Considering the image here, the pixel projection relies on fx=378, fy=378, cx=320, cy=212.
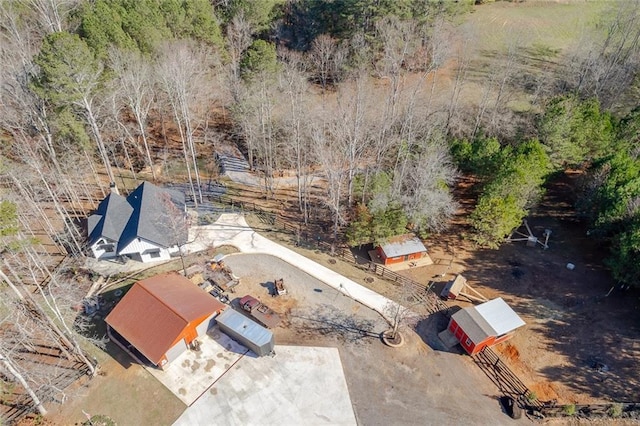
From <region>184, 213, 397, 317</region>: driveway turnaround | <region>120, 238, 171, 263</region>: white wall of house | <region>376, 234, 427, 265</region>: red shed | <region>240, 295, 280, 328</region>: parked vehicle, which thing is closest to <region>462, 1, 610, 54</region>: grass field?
<region>376, 234, 427, 265</region>: red shed

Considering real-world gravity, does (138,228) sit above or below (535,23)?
below

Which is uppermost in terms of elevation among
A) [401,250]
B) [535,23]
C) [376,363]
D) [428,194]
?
[535,23]

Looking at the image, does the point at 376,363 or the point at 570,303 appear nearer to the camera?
the point at 376,363

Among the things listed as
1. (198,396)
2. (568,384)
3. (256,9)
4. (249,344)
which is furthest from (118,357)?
(256,9)

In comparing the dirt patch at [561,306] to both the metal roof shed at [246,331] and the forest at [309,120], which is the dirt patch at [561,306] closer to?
the forest at [309,120]

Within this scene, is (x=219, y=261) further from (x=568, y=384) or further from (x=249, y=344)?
(x=568, y=384)

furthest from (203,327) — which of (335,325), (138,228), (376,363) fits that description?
(376,363)

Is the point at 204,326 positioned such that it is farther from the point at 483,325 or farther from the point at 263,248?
the point at 483,325

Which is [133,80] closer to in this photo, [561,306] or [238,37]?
[238,37]

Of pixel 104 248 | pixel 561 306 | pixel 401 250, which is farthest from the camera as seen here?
pixel 401 250

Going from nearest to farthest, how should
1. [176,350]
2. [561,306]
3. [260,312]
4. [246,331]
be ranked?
[176,350], [246,331], [260,312], [561,306]
